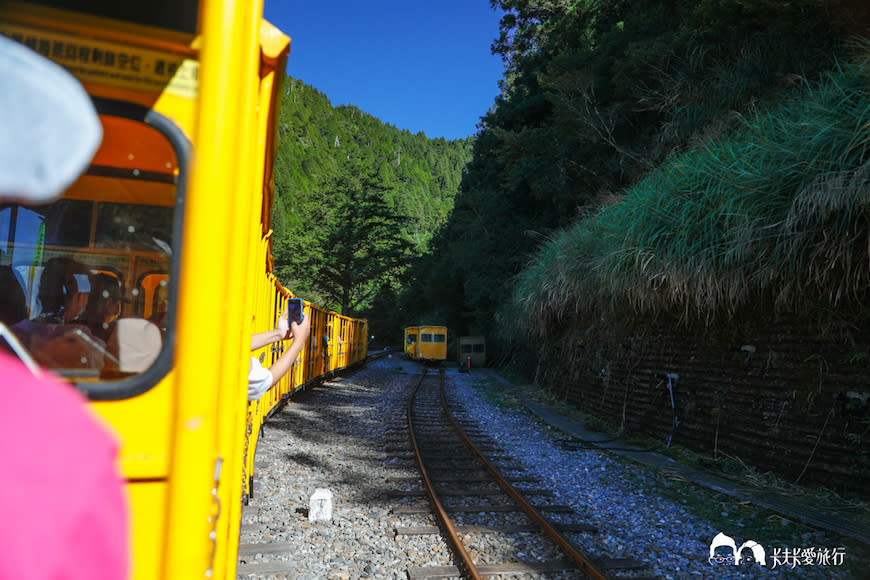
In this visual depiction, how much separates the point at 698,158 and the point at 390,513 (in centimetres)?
757

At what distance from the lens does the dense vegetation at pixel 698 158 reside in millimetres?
5887

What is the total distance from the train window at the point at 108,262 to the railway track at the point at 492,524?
3.16 m

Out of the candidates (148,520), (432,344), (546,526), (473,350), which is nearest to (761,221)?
(546,526)

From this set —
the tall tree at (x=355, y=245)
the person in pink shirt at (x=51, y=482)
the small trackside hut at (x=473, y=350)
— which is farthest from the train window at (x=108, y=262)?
the tall tree at (x=355, y=245)

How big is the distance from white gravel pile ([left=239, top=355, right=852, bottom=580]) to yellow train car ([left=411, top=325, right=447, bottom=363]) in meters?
21.2

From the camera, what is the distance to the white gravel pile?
4.20 meters

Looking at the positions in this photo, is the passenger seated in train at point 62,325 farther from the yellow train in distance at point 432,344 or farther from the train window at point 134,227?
the yellow train in distance at point 432,344

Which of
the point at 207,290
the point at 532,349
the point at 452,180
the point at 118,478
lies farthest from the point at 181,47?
the point at 452,180

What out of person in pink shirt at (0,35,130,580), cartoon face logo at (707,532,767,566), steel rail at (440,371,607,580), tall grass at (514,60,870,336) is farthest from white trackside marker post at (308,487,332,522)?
tall grass at (514,60,870,336)

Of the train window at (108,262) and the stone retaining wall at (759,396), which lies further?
the stone retaining wall at (759,396)

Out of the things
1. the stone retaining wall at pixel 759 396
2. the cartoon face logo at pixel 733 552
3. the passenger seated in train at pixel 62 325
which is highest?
the passenger seated in train at pixel 62 325

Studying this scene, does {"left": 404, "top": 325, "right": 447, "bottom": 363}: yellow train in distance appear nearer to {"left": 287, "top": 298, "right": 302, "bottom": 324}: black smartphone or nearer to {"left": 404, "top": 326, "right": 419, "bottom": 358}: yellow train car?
{"left": 404, "top": 326, "right": 419, "bottom": 358}: yellow train car

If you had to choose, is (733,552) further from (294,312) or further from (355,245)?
(355,245)

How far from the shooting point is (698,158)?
8516 mm
